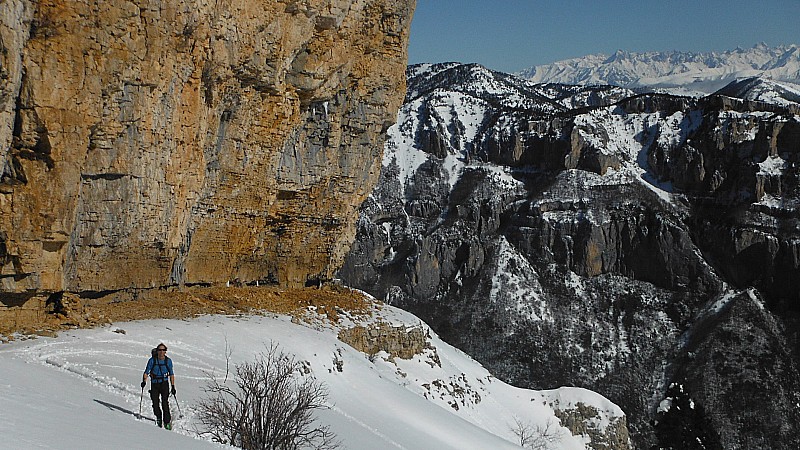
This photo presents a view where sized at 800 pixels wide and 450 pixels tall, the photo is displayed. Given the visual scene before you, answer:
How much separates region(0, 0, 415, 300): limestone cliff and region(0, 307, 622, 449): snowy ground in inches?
80.6

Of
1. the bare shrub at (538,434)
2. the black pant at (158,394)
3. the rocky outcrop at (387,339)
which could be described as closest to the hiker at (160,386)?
the black pant at (158,394)

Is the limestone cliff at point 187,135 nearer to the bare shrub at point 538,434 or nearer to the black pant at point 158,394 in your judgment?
the black pant at point 158,394

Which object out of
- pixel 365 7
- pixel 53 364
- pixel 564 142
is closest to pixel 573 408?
pixel 365 7

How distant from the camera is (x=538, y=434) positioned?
3225 centimetres

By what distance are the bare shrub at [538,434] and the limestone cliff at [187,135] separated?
31.0 ft

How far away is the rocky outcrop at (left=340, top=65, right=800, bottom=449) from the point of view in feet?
245

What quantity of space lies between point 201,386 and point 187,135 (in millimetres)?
6343

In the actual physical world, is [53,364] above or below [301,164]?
below

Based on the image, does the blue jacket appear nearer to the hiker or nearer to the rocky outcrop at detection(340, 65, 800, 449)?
the hiker

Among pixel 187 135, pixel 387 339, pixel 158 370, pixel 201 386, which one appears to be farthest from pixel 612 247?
pixel 158 370

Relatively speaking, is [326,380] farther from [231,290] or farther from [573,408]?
[573,408]

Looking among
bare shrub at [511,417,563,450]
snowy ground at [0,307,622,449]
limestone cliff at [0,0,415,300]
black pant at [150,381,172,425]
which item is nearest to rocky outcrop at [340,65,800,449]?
bare shrub at [511,417,563,450]

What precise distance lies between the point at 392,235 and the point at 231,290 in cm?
8946

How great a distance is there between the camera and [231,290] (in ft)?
83.1
